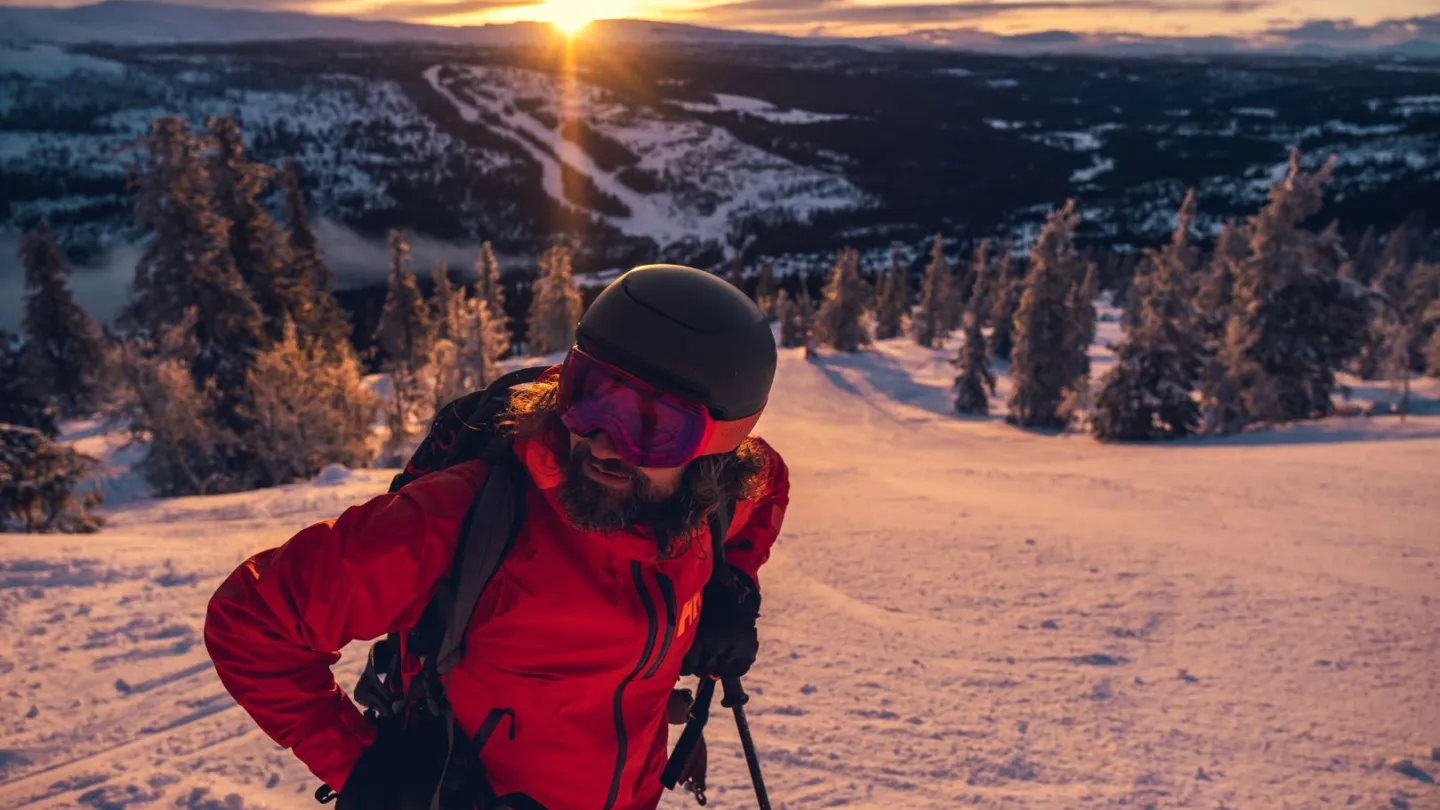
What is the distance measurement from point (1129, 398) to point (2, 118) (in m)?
238

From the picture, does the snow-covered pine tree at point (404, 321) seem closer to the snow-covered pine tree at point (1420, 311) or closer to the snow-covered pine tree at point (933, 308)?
the snow-covered pine tree at point (933, 308)

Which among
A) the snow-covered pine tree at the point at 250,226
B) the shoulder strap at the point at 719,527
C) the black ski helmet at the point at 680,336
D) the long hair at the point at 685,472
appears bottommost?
the snow-covered pine tree at the point at 250,226

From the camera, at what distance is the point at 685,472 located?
→ 211 cm

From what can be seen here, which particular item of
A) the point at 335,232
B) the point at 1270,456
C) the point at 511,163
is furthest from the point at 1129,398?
the point at 511,163

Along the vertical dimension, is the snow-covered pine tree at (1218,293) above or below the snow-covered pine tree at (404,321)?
above

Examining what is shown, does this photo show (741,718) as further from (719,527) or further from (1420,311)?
(1420,311)

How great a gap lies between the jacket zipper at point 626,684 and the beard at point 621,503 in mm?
127

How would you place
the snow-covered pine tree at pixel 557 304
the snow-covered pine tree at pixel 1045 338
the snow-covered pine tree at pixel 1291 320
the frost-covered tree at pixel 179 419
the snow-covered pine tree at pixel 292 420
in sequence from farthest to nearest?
1. the snow-covered pine tree at pixel 557 304
2. the snow-covered pine tree at pixel 1045 338
3. the snow-covered pine tree at pixel 1291 320
4. the frost-covered tree at pixel 179 419
5. the snow-covered pine tree at pixel 292 420

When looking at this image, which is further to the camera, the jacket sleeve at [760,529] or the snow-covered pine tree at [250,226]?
the snow-covered pine tree at [250,226]

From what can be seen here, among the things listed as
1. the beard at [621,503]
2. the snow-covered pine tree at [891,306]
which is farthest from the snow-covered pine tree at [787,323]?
the beard at [621,503]

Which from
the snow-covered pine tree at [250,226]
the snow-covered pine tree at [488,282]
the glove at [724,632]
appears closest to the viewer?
the glove at [724,632]

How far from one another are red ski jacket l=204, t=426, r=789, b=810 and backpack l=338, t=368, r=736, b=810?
0.04 metres

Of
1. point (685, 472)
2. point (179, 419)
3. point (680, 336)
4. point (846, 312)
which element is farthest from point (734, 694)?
point (846, 312)

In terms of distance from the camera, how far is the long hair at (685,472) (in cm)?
199
